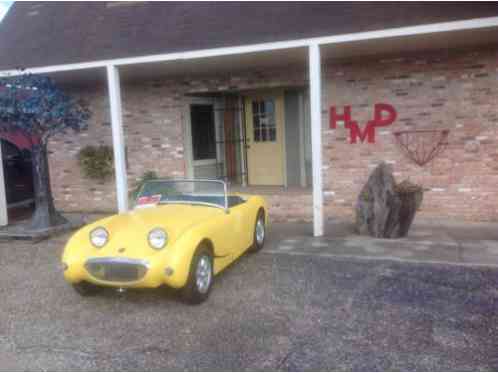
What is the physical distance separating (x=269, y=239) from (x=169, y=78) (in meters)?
4.05

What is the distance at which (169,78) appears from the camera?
9.05m

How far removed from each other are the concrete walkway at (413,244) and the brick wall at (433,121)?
52 cm

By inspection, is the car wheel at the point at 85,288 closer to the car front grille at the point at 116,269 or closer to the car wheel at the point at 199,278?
the car front grille at the point at 116,269

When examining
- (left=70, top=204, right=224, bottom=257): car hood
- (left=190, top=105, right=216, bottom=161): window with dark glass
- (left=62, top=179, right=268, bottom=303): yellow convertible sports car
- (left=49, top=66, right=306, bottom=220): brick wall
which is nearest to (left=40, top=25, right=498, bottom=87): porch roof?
(left=49, top=66, right=306, bottom=220): brick wall

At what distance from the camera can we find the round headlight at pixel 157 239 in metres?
4.21

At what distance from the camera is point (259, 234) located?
20.3ft

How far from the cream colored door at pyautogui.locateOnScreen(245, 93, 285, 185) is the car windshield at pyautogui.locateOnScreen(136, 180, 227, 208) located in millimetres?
4393

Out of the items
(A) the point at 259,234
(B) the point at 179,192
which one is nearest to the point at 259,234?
(A) the point at 259,234

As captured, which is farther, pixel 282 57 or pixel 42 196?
pixel 42 196

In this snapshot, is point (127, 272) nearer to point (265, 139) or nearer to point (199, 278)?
point (199, 278)

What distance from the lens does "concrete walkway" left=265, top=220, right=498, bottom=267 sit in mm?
5633

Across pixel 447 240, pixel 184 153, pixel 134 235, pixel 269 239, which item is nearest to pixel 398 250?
pixel 447 240

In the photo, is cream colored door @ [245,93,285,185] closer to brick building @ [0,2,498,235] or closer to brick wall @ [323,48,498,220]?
brick building @ [0,2,498,235]

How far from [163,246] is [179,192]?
154 cm
